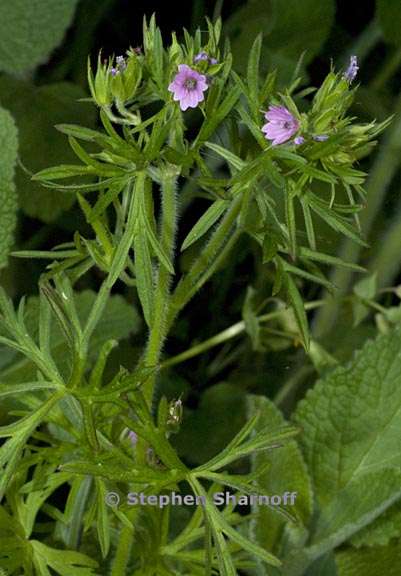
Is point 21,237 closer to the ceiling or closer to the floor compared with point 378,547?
closer to the ceiling

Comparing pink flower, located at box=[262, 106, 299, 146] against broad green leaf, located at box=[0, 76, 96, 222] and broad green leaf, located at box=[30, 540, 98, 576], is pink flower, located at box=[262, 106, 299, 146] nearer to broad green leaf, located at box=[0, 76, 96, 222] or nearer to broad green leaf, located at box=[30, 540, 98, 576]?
broad green leaf, located at box=[30, 540, 98, 576]

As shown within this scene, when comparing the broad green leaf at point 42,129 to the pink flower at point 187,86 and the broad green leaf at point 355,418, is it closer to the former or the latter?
the broad green leaf at point 355,418

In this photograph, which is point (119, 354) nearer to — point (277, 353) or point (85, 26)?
point (277, 353)

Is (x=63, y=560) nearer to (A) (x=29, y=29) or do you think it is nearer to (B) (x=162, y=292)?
(B) (x=162, y=292)

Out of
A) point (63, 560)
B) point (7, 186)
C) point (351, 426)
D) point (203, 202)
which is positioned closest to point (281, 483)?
point (351, 426)

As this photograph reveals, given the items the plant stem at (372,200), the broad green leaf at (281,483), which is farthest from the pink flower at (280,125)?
the plant stem at (372,200)

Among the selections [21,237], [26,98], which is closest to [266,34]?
[26,98]
